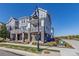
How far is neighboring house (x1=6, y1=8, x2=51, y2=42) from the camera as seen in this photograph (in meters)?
4.47

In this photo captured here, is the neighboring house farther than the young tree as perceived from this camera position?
No

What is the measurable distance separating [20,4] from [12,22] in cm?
41

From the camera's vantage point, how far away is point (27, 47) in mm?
4523

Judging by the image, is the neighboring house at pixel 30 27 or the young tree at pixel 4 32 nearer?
the neighboring house at pixel 30 27

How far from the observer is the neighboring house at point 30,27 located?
4472 millimetres

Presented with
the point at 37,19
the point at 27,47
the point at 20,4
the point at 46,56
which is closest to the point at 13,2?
the point at 20,4

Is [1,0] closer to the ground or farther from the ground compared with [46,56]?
farther from the ground

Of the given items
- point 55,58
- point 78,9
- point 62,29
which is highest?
point 78,9

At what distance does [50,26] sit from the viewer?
4.45 m

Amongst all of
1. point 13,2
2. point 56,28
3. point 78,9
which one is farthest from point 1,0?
point 78,9

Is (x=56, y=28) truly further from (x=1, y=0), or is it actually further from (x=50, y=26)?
(x=1, y=0)

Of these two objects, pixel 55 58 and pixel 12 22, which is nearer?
pixel 55 58

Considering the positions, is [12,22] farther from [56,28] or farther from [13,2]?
[56,28]

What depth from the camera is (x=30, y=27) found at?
456 cm
